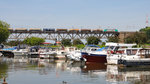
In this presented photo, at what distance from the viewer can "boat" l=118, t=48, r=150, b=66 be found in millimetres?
37875

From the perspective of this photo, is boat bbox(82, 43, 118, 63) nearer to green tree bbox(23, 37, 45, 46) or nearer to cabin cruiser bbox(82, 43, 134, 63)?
cabin cruiser bbox(82, 43, 134, 63)

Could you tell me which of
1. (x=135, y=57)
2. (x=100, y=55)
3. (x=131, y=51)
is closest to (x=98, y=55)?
(x=100, y=55)

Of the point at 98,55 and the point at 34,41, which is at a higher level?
the point at 34,41

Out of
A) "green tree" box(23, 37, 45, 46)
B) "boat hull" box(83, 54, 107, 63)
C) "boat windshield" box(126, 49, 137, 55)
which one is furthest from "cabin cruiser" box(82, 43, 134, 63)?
"green tree" box(23, 37, 45, 46)

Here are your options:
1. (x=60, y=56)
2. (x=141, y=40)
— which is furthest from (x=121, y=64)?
(x=141, y=40)

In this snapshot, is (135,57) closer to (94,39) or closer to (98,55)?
(98,55)

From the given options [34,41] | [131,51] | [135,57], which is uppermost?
[34,41]

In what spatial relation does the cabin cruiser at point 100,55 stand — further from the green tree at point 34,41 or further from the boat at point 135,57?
the green tree at point 34,41

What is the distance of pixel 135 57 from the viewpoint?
39125mm

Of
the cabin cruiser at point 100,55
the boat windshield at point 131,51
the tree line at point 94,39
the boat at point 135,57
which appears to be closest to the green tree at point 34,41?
the tree line at point 94,39

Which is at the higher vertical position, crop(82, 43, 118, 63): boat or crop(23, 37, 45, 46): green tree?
crop(23, 37, 45, 46): green tree

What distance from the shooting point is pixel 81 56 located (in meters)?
49.4

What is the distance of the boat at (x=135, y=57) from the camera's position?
37875 mm

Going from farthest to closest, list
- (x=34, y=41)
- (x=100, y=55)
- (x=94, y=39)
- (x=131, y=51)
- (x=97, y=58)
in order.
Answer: (x=34, y=41), (x=94, y=39), (x=97, y=58), (x=100, y=55), (x=131, y=51)
